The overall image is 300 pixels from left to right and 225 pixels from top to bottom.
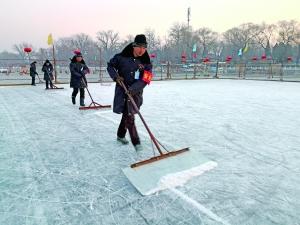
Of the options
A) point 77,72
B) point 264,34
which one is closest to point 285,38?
point 264,34

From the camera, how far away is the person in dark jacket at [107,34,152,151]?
3.71m

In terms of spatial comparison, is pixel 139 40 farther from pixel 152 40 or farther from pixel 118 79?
pixel 152 40

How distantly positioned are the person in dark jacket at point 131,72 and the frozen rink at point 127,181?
2.29 ft

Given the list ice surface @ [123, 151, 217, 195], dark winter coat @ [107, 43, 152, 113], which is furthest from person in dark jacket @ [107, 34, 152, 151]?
ice surface @ [123, 151, 217, 195]

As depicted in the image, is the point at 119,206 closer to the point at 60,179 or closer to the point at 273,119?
the point at 60,179

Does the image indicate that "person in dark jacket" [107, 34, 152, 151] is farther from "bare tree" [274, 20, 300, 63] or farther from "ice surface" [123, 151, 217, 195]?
"bare tree" [274, 20, 300, 63]

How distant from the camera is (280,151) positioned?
13.6ft

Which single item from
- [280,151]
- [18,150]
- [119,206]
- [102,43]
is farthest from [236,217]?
[102,43]

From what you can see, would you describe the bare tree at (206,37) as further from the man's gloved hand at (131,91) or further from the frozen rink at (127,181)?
the man's gloved hand at (131,91)

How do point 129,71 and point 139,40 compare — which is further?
point 129,71

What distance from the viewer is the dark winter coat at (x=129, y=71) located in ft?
12.4

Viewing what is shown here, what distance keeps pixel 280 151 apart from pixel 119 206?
9.69 feet

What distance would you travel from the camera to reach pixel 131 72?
385cm

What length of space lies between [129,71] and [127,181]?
167cm
